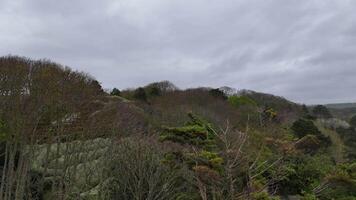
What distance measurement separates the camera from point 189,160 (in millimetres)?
16750

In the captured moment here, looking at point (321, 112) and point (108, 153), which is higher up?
point (321, 112)

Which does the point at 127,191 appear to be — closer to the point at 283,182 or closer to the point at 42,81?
the point at 42,81

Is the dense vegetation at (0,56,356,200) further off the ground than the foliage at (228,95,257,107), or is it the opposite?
the foliage at (228,95,257,107)

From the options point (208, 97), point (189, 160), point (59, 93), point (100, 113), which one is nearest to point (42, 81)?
point (59, 93)

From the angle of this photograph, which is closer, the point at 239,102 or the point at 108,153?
the point at 108,153

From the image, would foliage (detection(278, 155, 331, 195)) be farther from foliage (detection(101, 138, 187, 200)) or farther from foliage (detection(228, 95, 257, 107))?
foliage (detection(228, 95, 257, 107))

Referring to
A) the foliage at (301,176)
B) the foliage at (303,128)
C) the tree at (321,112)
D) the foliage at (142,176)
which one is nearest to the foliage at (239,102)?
the foliage at (303,128)

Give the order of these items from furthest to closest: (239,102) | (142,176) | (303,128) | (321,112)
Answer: (321,112) → (239,102) → (303,128) → (142,176)

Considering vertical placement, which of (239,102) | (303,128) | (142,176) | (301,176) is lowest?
(301,176)

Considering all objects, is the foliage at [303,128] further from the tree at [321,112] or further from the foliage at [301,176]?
the tree at [321,112]

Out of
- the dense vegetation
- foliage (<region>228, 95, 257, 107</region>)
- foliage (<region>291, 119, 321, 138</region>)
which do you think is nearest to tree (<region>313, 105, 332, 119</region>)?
foliage (<region>228, 95, 257, 107</region>)

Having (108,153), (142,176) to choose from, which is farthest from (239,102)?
(142,176)

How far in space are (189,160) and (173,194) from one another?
119cm

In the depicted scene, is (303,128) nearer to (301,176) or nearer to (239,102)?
(239,102)
